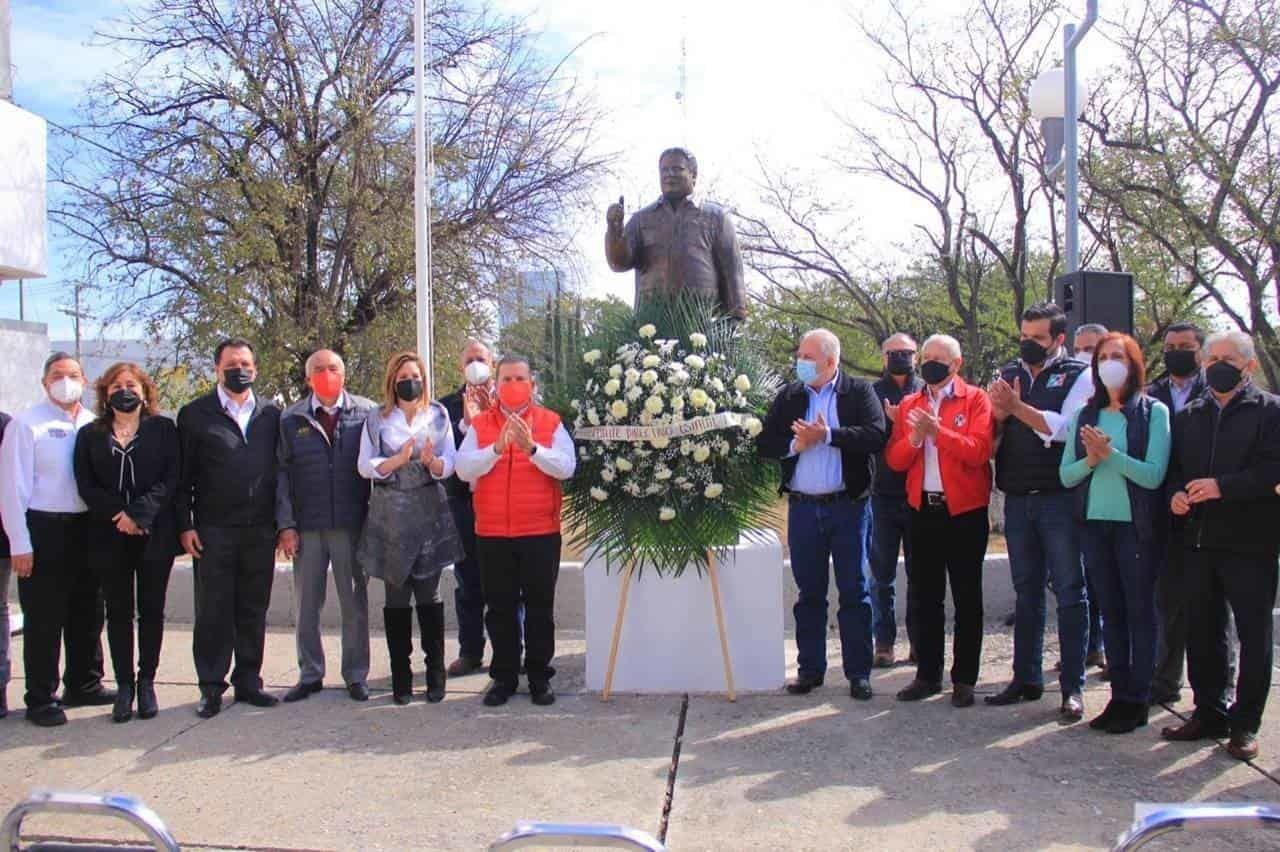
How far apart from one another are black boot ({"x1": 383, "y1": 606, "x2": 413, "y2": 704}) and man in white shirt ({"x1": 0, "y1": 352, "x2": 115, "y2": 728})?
5.26ft

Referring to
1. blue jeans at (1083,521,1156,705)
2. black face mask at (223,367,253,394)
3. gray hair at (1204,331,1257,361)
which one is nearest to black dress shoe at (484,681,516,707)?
black face mask at (223,367,253,394)

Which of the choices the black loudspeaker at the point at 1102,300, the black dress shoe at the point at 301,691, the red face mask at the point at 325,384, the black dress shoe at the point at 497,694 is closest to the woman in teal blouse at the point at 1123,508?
the black loudspeaker at the point at 1102,300

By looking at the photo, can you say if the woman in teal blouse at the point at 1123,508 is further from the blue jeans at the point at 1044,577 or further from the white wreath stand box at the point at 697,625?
the white wreath stand box at the point at 697,625

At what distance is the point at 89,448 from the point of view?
552cm

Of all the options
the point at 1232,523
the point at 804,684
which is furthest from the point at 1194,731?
the point at 804,684

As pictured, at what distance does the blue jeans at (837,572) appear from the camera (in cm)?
573

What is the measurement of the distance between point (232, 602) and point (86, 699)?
103 cm

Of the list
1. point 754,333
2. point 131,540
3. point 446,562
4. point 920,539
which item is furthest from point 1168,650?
point 131,540

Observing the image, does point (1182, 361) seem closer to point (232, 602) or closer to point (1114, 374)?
point (1114, 374)

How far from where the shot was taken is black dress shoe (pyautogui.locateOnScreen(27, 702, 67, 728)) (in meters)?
5.50

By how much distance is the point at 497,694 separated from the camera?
5785mm

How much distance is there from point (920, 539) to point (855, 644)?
684mm

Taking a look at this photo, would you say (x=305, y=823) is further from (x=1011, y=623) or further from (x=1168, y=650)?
(x=1011, y=623)

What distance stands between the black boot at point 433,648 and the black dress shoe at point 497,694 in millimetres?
279
